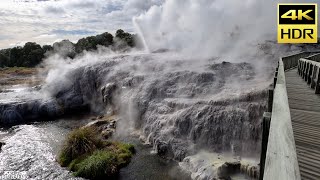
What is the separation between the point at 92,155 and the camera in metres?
16.9

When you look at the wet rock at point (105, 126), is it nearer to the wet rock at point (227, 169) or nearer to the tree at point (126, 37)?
the wet rock at point (227, 169)

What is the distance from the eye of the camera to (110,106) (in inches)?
1110

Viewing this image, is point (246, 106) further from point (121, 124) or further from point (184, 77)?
A: point (121, 124)

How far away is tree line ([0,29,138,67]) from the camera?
220 feet

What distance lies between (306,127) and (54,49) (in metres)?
79.2

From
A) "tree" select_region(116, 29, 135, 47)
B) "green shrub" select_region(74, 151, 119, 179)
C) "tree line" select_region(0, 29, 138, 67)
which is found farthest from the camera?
"tree line" select_region(0, 29, 138, 67)

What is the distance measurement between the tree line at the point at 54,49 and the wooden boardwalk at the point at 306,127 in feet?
191

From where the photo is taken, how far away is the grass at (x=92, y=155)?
1577 centimetres

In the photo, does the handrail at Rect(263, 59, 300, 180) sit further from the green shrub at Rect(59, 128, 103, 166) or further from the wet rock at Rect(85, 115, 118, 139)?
the wet rock at Rect(85, 115, 118, 139)

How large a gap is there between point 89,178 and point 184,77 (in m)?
12.0

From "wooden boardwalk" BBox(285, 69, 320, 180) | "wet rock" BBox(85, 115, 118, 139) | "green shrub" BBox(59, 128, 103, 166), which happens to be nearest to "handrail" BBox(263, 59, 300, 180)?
"wooden boardwalk" BBox(285, 69, 320, 180)

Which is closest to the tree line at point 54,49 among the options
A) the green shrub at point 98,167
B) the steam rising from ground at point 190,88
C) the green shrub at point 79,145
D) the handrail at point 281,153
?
the steam rising from ground at point 190,88

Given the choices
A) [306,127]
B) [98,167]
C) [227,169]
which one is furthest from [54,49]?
[306,127]

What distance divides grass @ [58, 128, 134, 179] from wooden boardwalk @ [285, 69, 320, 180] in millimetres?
10878
